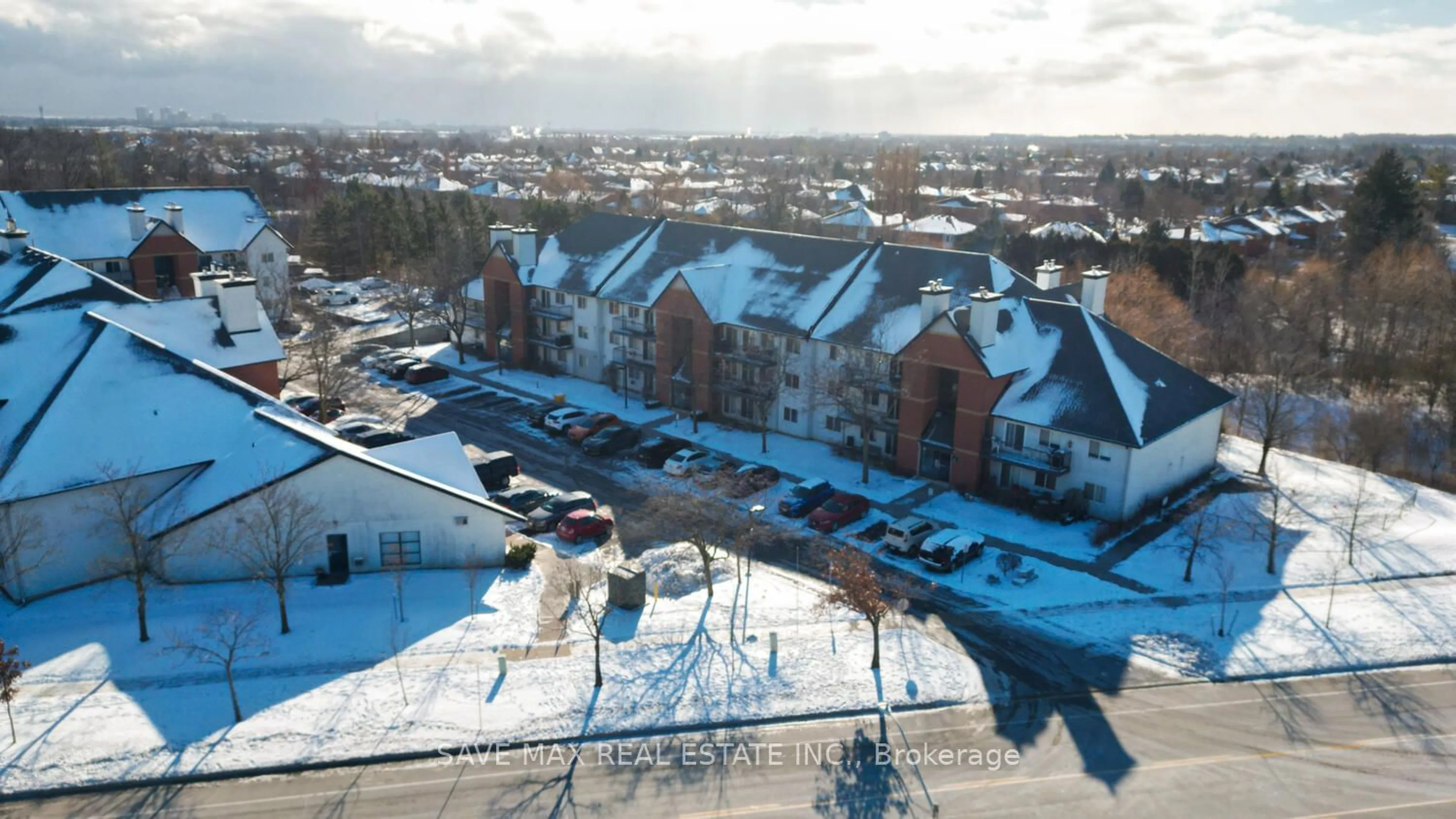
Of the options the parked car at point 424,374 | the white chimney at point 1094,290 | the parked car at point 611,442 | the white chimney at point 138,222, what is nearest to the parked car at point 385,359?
the parked car at point 424,374

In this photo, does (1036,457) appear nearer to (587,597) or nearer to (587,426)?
(587,426)

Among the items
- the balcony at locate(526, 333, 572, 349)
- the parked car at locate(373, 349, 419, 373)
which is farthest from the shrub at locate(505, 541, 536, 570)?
the parked car at locate(373, 349, 419, 373)

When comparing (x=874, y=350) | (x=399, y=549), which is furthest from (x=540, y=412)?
(x=399, y=549)

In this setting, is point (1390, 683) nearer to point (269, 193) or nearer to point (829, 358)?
point (829, 358)

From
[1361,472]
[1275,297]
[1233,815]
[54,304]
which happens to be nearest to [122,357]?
[54,304]

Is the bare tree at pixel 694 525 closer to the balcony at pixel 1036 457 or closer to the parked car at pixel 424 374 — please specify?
the balcony at pixel 1036 457

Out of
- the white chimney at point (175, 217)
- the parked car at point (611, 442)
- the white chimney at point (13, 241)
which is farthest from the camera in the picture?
the white chimney at point (175, 217)

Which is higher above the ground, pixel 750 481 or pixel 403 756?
pixel 750 481

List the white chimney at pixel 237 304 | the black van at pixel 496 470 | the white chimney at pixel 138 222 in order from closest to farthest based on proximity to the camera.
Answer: the black van at pixel 496 470, the white chimney at pixel 237 304, the white chimney at pixel 138 222
